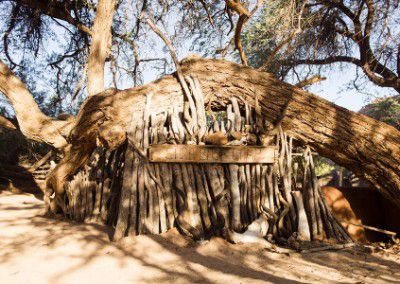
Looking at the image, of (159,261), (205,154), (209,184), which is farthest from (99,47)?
(159,261)

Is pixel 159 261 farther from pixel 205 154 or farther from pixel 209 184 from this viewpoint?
pixel 205 154

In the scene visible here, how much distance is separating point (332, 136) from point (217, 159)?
136cm

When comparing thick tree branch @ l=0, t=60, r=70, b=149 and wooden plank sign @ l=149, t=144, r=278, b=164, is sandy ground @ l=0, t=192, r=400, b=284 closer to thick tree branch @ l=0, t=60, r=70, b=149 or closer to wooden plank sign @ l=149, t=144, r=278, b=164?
wooden plank sign @ l=149, t=144, r=278, b=164

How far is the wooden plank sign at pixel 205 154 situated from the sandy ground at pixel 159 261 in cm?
78

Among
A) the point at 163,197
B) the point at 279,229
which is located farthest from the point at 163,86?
the point at 279,229

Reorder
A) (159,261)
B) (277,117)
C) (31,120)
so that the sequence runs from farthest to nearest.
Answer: (31,120)
(277,117)
(159,261)

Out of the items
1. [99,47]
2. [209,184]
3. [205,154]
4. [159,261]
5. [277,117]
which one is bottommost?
[159,261]

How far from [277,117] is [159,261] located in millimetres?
2176

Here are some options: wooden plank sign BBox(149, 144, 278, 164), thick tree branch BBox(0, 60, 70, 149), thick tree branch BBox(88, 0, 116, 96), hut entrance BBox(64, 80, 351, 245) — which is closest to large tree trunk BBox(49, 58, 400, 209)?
hut entrance BBox(64, 80, 351, 245)

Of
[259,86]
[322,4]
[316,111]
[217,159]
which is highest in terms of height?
[322,4]

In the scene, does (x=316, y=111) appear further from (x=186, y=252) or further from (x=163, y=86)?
(x=186, y=252)

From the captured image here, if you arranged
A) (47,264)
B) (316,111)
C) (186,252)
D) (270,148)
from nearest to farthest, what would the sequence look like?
(47,264) < (186,252) < (270,148) < (316,111)

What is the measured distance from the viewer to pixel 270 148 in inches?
166

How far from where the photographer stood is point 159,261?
3.22m
